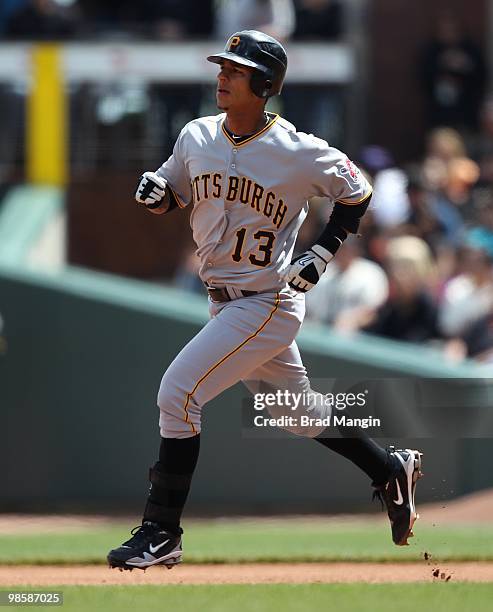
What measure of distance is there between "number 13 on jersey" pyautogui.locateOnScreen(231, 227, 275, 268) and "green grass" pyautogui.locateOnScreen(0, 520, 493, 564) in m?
1.77

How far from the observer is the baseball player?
16.9 ft

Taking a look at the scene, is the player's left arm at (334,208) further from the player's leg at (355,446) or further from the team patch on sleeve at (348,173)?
the player's leg at (355,446)

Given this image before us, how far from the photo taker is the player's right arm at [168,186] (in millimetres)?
5289

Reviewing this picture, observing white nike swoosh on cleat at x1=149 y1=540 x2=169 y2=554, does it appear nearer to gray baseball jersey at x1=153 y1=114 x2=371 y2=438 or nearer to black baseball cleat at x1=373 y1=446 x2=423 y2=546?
gray baseball jersey at x1=153 y1=114 x2=371 y2=438

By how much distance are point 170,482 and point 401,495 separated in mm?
987

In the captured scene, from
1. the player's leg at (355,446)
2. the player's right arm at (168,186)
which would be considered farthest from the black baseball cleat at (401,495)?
the player's right arm at (168,186)

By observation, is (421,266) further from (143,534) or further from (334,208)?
(143,534)

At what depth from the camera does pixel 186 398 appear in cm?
514

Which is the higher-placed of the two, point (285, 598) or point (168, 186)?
point (168, 186)

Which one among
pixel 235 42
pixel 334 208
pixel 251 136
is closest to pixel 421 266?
pixel 334 208

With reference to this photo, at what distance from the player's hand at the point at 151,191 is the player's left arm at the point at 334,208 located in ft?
1.90

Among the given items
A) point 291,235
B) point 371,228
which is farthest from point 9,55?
point 291,235

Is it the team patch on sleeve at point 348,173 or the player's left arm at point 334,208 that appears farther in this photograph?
the team patch on sleeve at point 348,173

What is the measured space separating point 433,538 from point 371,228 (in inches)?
141
